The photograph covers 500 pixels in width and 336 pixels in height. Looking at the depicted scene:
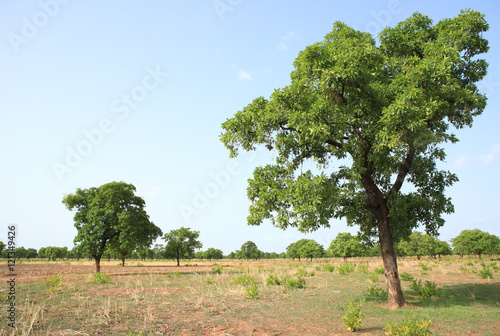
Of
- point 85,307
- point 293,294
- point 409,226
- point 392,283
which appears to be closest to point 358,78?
point 409,226

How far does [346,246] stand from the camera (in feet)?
224

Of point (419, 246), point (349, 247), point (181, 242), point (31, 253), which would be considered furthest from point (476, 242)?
point (31, 253)

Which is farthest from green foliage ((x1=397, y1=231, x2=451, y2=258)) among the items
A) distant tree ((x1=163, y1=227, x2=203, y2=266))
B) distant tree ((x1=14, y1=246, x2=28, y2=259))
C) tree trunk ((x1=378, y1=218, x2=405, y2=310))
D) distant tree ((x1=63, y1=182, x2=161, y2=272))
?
distant tree ((x1=14, y1=246, x2=28, y2=259))

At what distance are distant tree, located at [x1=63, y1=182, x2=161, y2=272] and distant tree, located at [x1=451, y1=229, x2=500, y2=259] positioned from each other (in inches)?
3300

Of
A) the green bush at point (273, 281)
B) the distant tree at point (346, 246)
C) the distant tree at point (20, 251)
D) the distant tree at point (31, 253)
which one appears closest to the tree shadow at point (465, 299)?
the green bush at point (273, 281)

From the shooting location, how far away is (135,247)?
32.5 meters

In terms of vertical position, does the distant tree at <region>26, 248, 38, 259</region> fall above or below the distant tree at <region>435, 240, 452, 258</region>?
below

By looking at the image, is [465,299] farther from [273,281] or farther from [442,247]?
[442,247]

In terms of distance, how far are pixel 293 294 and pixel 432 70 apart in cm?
1299

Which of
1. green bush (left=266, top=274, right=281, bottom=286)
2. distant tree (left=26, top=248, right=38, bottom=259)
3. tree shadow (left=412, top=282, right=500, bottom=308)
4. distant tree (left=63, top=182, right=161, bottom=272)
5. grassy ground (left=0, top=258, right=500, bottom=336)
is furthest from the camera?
distant tree (left=26, top=248, right=38, bottom=259)

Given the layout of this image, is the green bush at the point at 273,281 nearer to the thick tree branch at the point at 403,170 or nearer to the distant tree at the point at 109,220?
the thick tree branch at the point at 403,170

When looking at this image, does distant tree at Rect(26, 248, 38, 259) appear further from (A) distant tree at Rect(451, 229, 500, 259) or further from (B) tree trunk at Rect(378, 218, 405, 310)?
(A) distant tree at Rect(451, 229, 500, 259)

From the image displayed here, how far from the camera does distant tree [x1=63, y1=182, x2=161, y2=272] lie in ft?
103

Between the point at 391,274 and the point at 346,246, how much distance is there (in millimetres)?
60815
